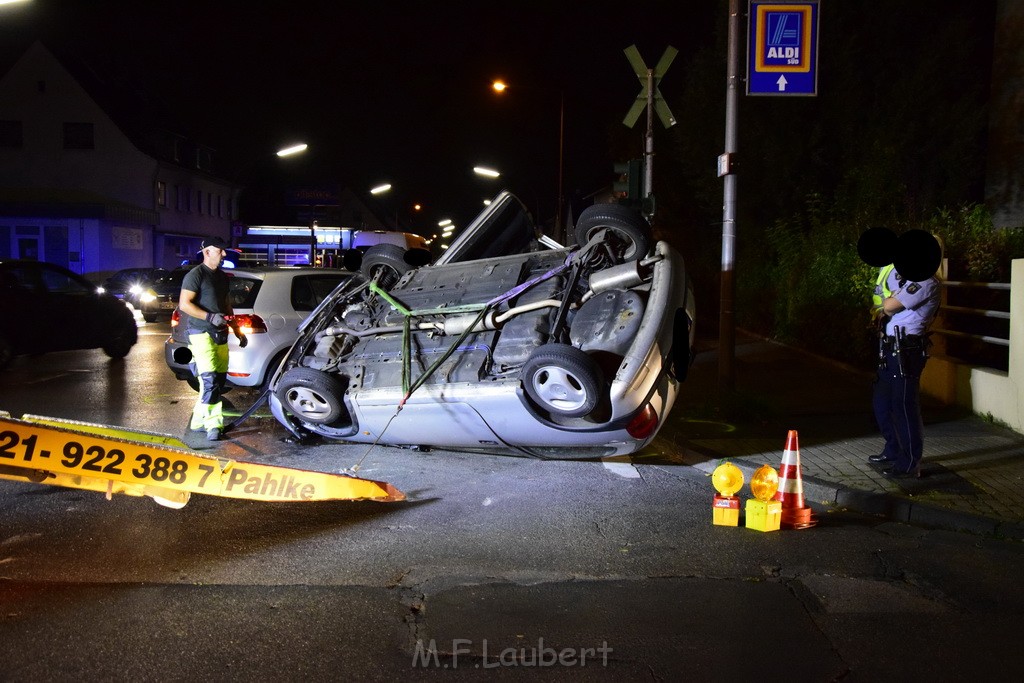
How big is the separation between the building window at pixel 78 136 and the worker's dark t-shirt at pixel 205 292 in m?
35.8

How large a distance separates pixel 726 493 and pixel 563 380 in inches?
48.0

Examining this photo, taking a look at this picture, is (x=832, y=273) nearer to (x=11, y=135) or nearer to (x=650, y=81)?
(x=650, y=81)

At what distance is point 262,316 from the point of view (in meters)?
9.10

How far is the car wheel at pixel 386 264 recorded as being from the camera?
8.02 meters

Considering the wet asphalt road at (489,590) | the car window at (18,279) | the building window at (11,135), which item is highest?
the building window at (11,135)

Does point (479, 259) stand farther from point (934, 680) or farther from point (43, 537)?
point (934, 680)

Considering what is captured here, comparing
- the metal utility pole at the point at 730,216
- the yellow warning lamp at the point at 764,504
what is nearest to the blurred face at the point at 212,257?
the metal utility pole at the point at 730,216

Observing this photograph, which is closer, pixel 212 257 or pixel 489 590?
pixel 489 590

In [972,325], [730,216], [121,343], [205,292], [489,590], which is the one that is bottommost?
[489,590]

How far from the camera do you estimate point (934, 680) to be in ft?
11.6

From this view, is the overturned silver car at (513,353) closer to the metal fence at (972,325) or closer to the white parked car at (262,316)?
the white parked car at (262,316)

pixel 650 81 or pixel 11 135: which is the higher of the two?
pixel 11 135

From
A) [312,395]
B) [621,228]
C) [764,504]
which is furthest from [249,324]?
[764,504]

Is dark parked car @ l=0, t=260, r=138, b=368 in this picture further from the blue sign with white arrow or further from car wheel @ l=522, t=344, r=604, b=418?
the blue sign with white arrow
